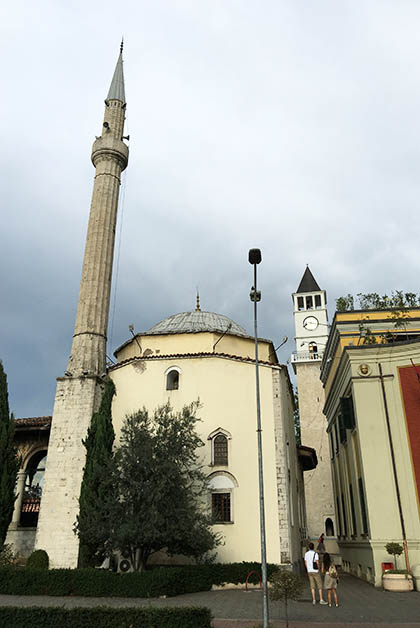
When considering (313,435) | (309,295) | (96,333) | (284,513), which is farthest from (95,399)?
(309,295)

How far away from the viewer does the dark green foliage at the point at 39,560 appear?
1679 cm

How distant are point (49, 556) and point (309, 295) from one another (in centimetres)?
4457

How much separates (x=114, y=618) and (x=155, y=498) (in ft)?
18.7

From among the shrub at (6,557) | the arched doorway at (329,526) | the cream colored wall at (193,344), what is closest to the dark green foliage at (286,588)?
the shrub at (6,557)

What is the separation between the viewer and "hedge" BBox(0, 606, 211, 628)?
27.9ft

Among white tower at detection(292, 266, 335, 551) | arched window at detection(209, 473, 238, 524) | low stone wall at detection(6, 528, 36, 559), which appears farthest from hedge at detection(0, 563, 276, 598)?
white tower at detection(292, 266, 335, 551)

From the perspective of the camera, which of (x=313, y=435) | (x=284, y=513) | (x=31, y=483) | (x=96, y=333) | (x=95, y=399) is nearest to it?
(x=284, y=513)

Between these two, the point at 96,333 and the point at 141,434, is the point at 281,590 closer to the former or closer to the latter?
the point at 141,434

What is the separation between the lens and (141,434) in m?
15.5

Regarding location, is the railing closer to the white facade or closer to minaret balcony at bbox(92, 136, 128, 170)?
the white facade

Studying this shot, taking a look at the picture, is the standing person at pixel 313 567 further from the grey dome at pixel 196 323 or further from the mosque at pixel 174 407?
the grey dome at pixel 196 323

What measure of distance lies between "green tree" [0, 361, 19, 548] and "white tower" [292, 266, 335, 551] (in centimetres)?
2673

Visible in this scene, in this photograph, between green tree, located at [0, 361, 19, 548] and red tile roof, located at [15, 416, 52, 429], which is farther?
red tile roof, located at [15, 416, 52, 429]

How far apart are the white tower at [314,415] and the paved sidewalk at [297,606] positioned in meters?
23.9
